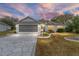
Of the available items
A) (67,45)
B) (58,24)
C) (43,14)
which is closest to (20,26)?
(43,14)

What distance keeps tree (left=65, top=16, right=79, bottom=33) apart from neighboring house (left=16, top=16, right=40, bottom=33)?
368 millimetres

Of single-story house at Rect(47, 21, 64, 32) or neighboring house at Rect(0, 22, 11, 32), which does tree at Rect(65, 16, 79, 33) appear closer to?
single-story house at Rect(47, 21, 64, 32)

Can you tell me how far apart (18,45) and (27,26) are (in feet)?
0.86

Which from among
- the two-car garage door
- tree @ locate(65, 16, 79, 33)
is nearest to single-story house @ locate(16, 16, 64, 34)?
the two-car garage door

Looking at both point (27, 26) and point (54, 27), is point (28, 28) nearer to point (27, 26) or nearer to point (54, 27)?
point (27, 26)

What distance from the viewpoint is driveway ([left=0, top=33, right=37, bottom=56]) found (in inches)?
97.2

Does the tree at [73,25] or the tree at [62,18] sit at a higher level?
the tree at [62,18]

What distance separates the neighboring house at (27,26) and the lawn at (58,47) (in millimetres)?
183

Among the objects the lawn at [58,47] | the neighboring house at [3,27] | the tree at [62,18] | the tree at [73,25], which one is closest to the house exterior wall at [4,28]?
the neighboring house at [3,27]

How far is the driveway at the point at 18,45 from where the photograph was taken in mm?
2469

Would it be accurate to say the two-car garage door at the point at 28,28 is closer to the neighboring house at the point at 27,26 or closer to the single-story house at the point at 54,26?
Answer: the neighboring house at the point at 27,26

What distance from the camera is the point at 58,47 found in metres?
2.48

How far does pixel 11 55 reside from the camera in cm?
247

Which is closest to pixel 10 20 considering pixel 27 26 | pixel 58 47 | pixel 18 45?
pixel 27 26
